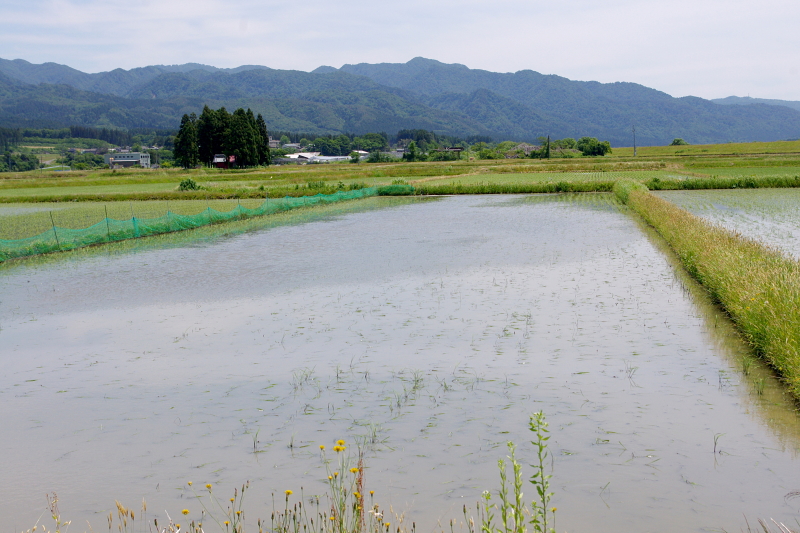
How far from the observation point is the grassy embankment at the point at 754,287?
6473mm

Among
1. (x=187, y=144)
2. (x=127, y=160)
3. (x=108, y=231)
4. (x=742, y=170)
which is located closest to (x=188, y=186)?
(x=108, y=231)

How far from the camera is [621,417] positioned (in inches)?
218

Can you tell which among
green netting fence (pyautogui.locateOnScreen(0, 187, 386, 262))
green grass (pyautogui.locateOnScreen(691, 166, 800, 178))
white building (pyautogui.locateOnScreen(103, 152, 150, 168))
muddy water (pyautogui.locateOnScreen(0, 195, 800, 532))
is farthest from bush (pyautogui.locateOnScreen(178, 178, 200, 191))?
white building (pyautogui.locateOnScreen(103, 152, 150, 168))

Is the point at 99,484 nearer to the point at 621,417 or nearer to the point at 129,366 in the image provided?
the point at 129,366

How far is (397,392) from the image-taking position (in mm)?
6297

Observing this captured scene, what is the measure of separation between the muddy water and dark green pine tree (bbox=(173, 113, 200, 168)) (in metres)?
54.0

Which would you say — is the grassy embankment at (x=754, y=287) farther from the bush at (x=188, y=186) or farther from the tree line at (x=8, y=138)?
the tree line at (x=8, y=138)

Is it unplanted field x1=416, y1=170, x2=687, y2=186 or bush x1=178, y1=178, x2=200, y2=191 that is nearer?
unplanted field x1=416, y1=170, x2=687, y2=186

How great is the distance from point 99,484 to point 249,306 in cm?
598

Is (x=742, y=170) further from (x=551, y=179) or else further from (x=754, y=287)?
(x=754, y=287)

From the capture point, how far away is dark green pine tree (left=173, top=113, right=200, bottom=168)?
209 ft

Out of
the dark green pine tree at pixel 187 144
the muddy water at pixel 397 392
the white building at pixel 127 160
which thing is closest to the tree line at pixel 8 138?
the white building at pixel 127 160

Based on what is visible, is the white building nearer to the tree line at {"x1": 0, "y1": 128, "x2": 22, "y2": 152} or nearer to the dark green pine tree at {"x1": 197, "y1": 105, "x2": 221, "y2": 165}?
the tree line at {"x1": 0, "y1": 128, "x2": 22, "y2": 152}

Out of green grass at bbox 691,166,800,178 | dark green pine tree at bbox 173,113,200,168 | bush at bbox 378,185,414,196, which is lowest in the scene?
bush at bbox 378,185,414,196
